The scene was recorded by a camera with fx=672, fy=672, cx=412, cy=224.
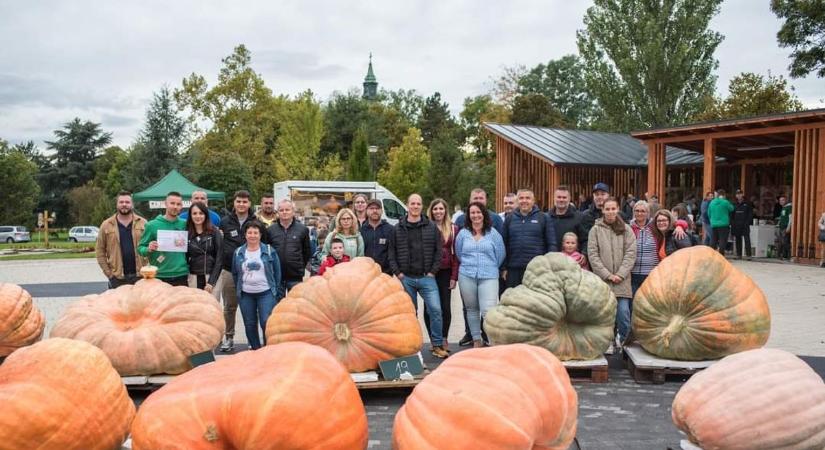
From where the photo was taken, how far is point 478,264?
→ 5.96 m

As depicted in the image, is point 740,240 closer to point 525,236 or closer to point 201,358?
point 525,236

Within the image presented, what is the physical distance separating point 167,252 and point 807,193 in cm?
1324

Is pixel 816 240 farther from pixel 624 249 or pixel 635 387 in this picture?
pixel 635 387

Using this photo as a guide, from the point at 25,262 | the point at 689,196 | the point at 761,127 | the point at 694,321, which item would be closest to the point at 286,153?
the point at 25,262

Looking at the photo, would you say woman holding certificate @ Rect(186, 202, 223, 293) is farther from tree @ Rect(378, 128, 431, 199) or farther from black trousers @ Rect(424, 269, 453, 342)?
tree @ Rect(378, 128, 431, 199)

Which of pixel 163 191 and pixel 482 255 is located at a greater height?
pixel 163 191

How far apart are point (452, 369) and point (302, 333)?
7.46 ft

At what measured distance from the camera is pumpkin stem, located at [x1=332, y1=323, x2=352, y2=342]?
477cm

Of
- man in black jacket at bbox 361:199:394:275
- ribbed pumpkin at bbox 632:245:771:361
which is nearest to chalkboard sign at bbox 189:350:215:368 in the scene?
man in black jacket at bbox 361:199:394:275

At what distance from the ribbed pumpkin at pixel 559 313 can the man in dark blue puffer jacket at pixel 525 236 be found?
778 millimetres

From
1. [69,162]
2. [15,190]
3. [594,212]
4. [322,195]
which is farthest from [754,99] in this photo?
[69,162]

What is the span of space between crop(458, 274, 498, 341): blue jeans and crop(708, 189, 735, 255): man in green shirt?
9969 mm

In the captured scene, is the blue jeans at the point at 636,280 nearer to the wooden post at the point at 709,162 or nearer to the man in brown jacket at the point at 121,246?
the man in brown jacket at the point at 121,246

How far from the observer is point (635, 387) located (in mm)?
5059
